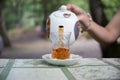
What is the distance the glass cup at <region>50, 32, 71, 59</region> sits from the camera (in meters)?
0.96

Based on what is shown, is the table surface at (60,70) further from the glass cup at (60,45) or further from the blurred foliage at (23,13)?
the blurred foliage at (23,13)

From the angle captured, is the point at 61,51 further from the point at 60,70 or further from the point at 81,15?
the point at 81,15

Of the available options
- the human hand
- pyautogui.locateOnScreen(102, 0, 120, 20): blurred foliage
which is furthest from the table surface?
pyautogui.locateOnScreen(102, 0, 120, 20): blurred foliage

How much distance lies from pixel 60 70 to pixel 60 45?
0.35 feet

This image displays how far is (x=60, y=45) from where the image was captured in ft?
3.17

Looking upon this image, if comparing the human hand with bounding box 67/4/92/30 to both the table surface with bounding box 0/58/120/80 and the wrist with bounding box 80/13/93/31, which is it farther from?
the table surface with bounding box 0/58/120/80

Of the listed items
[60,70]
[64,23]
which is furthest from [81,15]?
[60,70]

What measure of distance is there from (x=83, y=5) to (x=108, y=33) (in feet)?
17.1

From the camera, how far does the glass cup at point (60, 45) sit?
0.96 meters

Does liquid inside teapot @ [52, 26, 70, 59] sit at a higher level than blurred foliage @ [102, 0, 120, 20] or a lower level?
lower

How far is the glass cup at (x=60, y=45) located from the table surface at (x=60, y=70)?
0.04m

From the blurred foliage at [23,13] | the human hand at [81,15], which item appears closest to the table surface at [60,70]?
the human hand at [81,15]

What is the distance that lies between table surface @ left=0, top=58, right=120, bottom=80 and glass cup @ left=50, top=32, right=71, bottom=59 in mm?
41

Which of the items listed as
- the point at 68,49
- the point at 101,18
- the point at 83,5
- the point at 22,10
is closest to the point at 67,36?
the point at 68,49
